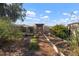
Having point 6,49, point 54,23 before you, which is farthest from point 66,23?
point 6,49

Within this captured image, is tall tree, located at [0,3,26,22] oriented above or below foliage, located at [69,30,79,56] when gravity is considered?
above

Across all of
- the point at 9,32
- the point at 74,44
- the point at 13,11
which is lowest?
the point at 74,44

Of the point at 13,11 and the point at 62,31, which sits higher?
the point at 13,11

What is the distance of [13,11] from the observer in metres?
1.81

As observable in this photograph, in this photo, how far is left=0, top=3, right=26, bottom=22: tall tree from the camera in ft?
5.84

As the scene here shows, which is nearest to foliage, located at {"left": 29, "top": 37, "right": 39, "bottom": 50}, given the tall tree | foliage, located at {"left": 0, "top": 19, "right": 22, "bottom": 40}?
foliage, located at {"left": 0, "top": 19, "right": 22, "bottom": 40}

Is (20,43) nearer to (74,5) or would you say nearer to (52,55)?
(52,55)

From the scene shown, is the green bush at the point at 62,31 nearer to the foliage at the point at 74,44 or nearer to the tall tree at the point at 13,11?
the foliage at the point at 74,44

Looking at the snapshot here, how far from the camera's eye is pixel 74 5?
1757 millimetres

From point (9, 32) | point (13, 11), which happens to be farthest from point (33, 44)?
point (13, 11)

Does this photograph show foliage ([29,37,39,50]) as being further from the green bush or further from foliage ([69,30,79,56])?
foliage ([69,30,79,56])

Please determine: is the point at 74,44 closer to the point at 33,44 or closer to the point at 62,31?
the point at 62,31

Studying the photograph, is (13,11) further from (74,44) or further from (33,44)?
(74,44)

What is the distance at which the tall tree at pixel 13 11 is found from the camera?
1.78m
